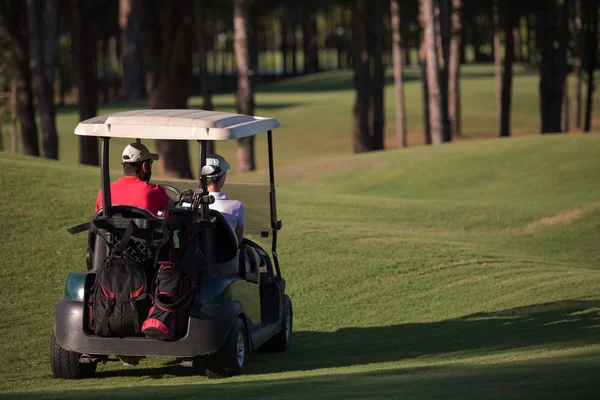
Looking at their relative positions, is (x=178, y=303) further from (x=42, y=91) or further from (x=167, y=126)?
(x=42, y=91)

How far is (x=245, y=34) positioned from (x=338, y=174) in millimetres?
5151

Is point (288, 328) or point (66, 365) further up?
point (66, 365)

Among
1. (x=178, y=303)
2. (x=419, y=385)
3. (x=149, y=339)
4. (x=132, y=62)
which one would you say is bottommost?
(x=419, y=385)

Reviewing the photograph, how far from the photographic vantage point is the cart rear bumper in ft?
23.6

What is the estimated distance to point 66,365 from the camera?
7.62 m

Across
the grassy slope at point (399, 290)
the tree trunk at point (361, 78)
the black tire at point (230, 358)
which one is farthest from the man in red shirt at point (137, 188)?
the tree trunk at point (361, 78)

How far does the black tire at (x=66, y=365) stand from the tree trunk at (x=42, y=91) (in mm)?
22380

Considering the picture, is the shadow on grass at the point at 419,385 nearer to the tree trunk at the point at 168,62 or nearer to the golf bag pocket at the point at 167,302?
the golf bag pocket at the point at 167,302

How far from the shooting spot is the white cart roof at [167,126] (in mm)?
7266

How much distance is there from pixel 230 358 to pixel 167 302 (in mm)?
735

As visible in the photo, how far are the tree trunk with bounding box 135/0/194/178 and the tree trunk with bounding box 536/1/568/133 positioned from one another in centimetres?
1764

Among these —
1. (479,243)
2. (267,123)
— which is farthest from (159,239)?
(479,243)

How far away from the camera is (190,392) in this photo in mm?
6547

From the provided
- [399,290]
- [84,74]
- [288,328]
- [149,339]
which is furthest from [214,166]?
[84,74]
